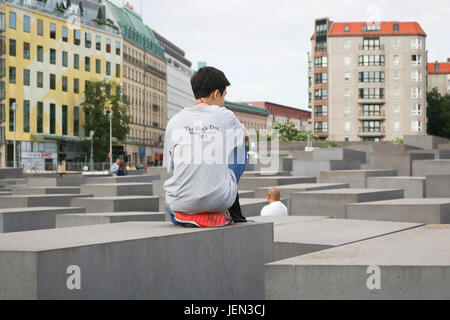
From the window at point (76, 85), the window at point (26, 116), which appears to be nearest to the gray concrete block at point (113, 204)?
the window at point (26, 116)

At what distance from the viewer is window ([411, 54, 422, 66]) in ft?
321

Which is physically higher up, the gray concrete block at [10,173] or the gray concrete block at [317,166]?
the gray concrete block at [317,166]

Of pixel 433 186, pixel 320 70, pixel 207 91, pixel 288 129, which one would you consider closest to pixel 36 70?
pixel 288 129

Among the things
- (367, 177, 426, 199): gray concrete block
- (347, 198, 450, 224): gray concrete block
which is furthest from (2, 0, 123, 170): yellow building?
(347, 198, 450, 224): gray concrete block

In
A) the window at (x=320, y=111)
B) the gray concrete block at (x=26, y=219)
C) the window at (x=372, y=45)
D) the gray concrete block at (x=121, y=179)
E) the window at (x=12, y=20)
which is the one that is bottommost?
the gray concrete block at (x=26, y=219)

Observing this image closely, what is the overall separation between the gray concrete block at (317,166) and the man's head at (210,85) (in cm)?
1618

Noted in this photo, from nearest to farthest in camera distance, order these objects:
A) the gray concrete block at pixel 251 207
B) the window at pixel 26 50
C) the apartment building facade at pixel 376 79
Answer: the gray concrete block at pixel 251 207 < the window at pixel 26 50 < the apartment building facade at pixel 376 79

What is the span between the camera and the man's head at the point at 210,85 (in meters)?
5.33

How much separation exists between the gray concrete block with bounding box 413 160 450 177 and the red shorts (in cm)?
1411

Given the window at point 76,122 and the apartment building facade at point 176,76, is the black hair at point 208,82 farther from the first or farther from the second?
the apartment building facade at point 176,76

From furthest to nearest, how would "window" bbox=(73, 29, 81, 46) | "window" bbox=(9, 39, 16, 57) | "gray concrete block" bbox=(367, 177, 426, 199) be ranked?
"window" bbox=(73, 29, 81, 46), "window" bbox=(9, 39, 16, 57), "gray concrete block" bbox=(367, 177, 426, 199)

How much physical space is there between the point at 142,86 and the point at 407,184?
3454 inches

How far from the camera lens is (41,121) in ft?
241

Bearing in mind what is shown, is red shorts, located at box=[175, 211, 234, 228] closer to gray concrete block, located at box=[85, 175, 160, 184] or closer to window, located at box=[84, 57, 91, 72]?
gray concrete block, located at box=[85, 175, 160, 184]
